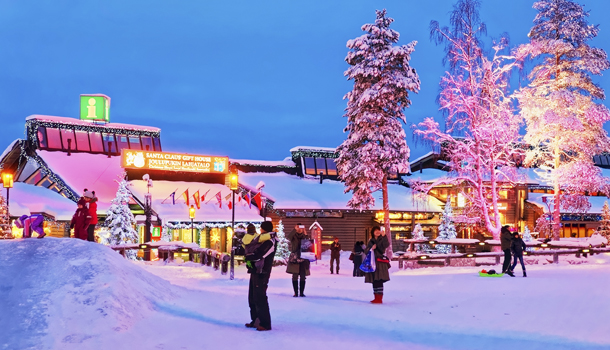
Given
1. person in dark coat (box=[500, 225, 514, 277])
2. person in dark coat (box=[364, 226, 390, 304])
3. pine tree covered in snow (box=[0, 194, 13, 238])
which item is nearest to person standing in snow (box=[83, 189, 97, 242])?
person in dark coat (box=[364, 226, 390, 304])

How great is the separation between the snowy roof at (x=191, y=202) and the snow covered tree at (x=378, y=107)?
10372 millimetres

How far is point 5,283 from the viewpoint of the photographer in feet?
29.5

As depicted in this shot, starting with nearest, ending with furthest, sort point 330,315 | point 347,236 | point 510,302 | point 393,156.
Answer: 1. point 330,315
2. point 510,302
3. point 393,156
4. point 347,236

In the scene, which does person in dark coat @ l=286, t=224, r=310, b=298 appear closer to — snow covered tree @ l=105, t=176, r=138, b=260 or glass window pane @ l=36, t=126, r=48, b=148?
snow covered tree @ l=105, t=176, r=138, b=260

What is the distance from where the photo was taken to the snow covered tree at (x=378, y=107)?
93.8 feet

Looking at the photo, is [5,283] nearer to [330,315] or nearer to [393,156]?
[330,315]

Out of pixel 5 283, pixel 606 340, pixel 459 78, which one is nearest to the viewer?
pixel 606 340

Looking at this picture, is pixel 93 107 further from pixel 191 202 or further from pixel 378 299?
pixel 378 299

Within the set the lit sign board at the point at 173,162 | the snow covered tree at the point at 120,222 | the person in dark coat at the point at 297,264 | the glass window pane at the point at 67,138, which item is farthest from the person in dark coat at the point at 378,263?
the glass window pane at the point at 67,138

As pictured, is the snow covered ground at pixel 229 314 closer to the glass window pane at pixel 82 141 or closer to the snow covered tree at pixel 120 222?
the snow covered tree at pixel 120 222

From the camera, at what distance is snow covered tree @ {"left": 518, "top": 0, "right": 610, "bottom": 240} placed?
86.0 feet

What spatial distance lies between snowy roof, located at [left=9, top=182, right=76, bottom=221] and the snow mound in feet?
79.3

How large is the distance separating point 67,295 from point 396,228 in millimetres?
35738

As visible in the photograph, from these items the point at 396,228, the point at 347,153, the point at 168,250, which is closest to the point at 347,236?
the point at 396,228
